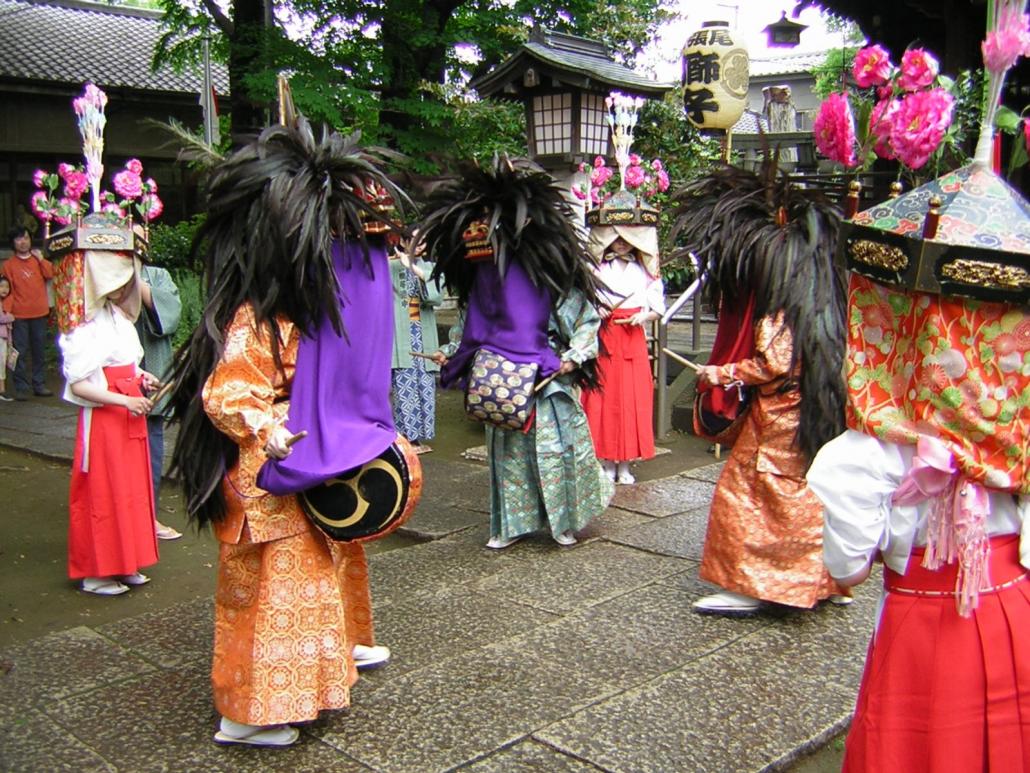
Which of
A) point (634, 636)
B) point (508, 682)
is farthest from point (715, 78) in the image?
point (508, 682)

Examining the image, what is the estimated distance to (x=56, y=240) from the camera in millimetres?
5078

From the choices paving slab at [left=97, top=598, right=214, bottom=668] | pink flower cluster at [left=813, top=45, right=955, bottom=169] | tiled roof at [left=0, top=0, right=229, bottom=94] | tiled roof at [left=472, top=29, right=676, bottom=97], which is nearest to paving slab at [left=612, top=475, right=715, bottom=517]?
paving slab at [left=97, top=598, right=214, bottom=668]

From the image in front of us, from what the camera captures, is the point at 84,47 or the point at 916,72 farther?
the point at 84,47

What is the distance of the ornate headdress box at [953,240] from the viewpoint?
6.63 feet

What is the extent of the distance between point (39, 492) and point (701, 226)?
5629 mm

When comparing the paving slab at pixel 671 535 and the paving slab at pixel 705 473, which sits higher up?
the paving slab at pixel 705 473

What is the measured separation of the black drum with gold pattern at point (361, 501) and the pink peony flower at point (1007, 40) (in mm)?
2020

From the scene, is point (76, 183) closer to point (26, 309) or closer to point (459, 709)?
point (459, 709)

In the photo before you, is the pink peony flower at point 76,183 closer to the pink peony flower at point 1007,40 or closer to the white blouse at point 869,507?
the white blouse at point 869,507

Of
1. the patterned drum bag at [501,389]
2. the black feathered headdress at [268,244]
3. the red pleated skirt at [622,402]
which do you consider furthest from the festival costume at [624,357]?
the black feathered headdress at [268,244]

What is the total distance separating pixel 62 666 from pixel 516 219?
9.05 feet

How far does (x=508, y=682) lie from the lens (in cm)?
377

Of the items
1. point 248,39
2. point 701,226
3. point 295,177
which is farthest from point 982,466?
point 248,39

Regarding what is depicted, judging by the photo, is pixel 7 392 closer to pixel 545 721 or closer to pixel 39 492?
pixel 39 492
